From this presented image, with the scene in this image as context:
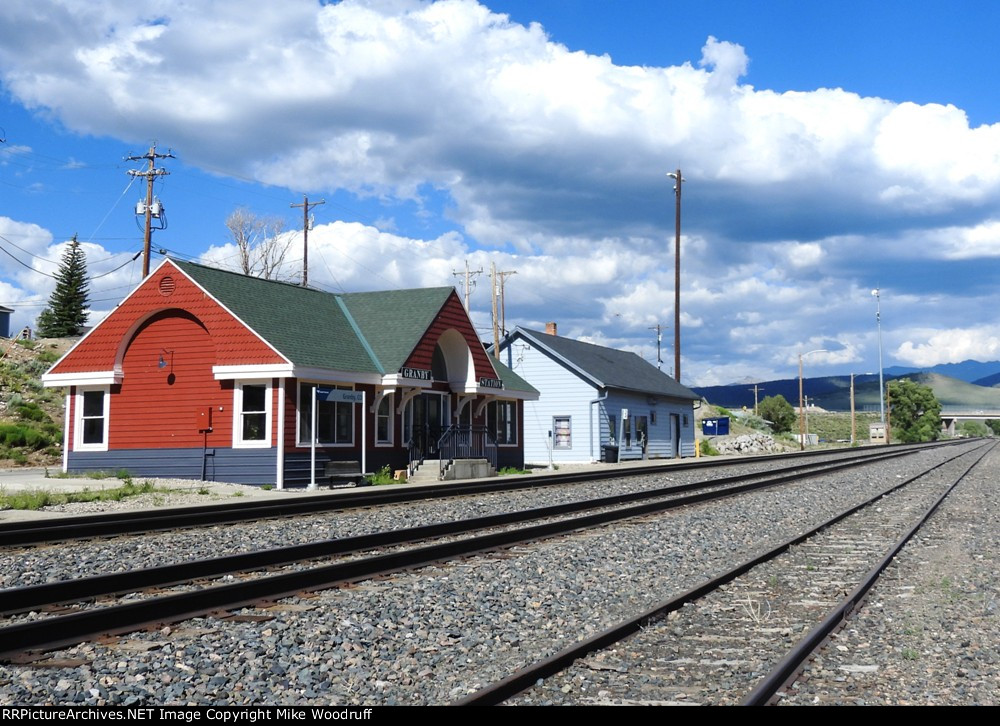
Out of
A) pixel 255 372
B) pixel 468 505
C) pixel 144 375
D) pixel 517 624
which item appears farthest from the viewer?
pixel 144 375

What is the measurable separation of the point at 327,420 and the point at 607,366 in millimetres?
23603

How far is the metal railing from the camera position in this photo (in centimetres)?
2977

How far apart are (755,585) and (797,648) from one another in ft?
11.4

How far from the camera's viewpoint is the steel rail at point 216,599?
662 cm

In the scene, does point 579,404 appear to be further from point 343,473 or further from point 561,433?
point 343,473

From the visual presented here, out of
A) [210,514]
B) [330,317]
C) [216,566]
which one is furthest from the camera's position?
[330,317]

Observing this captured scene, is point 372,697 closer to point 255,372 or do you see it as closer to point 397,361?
point 255,372

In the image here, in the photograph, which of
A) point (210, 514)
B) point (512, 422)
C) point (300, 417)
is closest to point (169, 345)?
point (300, 417)

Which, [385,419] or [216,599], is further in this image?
[385,419]

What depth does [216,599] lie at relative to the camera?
8.16 metres

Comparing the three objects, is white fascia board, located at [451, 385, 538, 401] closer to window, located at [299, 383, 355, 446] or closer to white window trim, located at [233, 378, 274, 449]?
window, located at [299, 383, 355, 446]

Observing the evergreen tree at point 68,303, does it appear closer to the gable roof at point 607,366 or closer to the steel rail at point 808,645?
the gable roof at point 607,366
